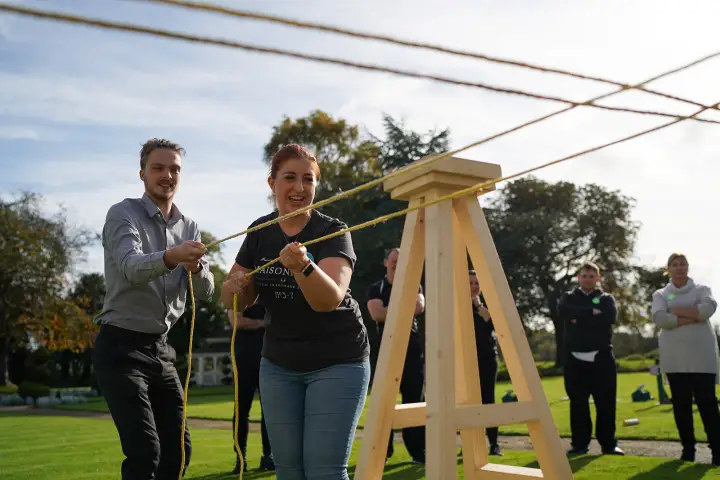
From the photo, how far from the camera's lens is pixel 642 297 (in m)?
37.1

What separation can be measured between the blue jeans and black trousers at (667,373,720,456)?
15.2 feet

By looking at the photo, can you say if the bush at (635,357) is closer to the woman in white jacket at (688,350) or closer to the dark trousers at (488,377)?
the woman in white jacket at (688,350)

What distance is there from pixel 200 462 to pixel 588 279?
14.8 ft

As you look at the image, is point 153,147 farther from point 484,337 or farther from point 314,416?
point 484,337

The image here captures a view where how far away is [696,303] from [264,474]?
14.4 ft

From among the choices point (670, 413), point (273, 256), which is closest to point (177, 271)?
point (273, 256)

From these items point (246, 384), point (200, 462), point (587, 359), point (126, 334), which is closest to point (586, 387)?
point (587, 359)

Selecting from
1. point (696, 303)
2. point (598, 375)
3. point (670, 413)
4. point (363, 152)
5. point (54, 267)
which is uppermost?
point (363, 152)

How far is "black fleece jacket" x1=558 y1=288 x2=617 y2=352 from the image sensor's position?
7.23 meters

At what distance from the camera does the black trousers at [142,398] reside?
3.21 metres

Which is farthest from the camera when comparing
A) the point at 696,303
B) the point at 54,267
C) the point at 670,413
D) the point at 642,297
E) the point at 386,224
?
the point at 642,297

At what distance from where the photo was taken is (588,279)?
739 centimetres

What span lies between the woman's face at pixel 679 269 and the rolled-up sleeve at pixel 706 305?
23cm

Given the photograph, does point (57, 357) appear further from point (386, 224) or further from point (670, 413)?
point (670, 413)
